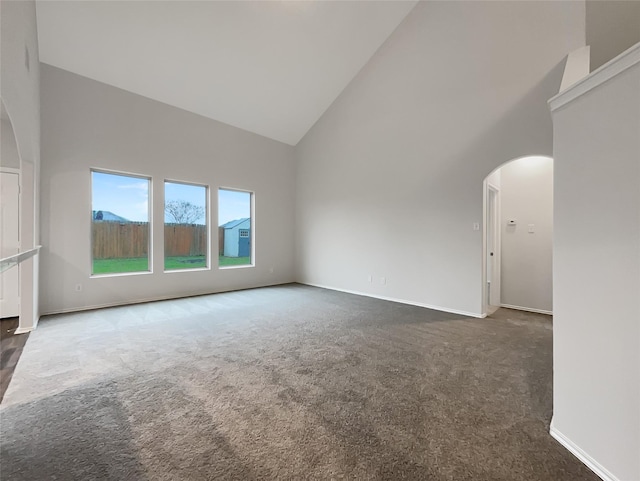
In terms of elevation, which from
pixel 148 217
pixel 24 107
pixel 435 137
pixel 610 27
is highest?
pixel 610 27

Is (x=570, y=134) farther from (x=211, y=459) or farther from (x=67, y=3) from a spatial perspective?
(x=67, y=3)

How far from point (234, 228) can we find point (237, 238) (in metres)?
0.24

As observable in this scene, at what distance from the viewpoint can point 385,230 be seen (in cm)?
540

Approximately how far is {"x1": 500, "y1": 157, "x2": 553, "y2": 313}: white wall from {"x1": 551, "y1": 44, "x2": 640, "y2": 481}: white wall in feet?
11.9

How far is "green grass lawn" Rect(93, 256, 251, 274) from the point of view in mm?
4727

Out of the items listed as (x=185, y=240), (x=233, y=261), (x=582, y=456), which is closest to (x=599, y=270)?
(x=582, y=456)

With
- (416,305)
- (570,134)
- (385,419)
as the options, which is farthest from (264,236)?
(570,134)

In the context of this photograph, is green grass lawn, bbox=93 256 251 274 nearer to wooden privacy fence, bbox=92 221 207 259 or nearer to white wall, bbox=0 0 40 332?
wooden privacy fence, bbox=92 221 207 259

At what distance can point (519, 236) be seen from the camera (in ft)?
16.0

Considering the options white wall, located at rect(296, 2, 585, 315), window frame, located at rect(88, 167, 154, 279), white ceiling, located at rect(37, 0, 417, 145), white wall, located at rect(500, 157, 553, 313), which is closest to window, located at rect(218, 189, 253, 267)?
window frame, located at rect(88, 167, 154, 279)

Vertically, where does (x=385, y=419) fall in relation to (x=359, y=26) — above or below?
below

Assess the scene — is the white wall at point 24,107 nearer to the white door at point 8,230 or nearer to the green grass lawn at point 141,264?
the white door at point 8,230

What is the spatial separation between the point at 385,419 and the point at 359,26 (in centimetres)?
586

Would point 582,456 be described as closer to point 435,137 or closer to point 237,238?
point 435,137
